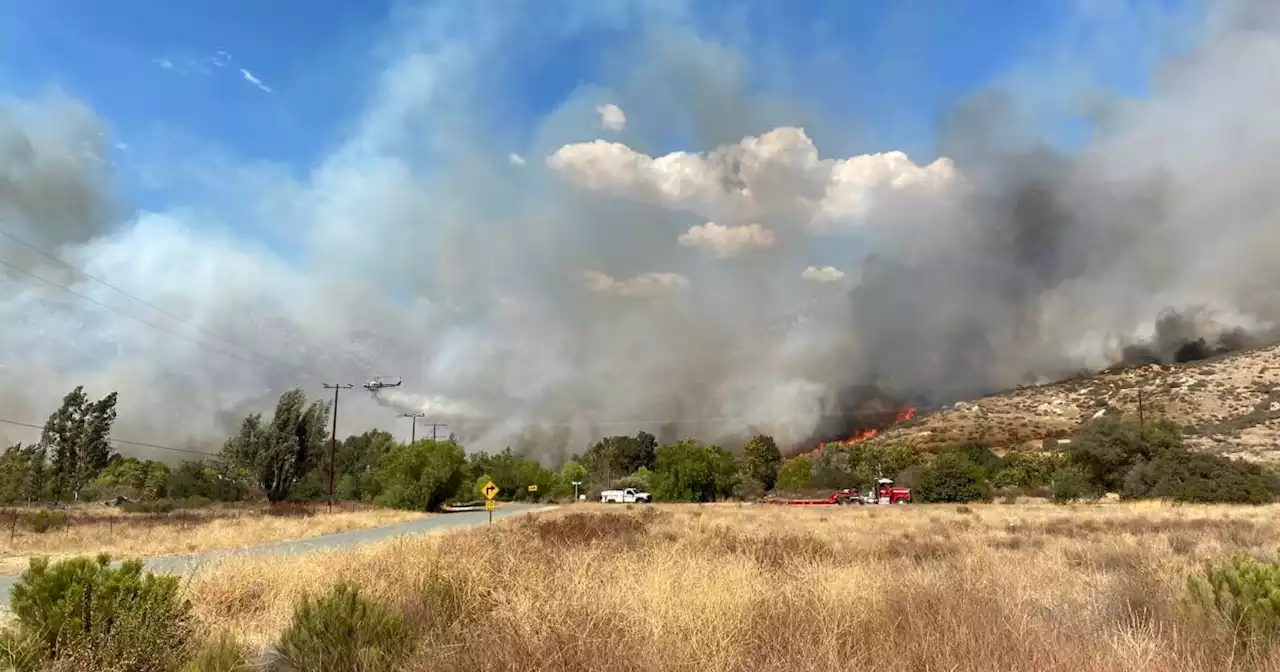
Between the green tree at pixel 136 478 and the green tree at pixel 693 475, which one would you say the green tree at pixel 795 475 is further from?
the green tree at pixel 136 478

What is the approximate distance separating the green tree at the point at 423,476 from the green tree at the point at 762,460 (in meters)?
76.4

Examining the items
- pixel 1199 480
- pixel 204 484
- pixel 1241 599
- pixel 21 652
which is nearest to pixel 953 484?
pixel 1199 480

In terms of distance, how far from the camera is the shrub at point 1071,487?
6191 centimetres

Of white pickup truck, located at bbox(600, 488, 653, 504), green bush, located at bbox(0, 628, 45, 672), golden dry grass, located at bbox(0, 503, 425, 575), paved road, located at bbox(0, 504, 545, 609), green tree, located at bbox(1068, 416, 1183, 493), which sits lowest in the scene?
white pickup truck, located at bbox(600, 488, 653, 504)

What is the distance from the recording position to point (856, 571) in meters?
10.5

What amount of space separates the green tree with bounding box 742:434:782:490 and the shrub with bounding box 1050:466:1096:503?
77.6 m

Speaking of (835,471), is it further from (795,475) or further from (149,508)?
(149,508)

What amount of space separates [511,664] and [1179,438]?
78.5m

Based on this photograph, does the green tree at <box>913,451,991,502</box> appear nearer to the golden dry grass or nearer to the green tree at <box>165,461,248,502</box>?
the golden dry grass

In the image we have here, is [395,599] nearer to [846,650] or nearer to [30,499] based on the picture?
[846,650]

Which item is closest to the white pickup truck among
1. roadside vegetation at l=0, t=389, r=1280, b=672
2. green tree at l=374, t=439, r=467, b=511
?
green tree at l=374, t=439, r=467, b=511

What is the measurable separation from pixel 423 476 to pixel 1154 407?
111 meters

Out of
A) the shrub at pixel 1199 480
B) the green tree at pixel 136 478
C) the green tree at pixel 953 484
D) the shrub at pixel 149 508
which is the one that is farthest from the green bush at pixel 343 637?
the green tree at pixel 136 478

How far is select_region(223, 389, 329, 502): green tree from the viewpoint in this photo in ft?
237
